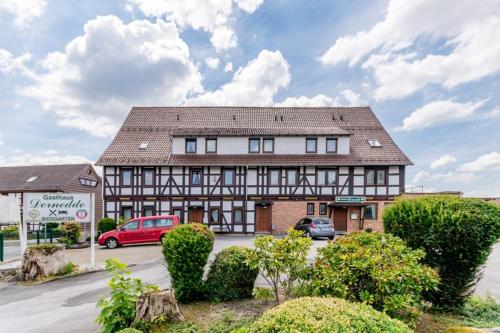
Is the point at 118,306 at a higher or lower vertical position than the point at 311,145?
lower

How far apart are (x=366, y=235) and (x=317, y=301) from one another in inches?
83.4

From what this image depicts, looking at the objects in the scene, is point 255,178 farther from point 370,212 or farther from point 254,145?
point 370,212

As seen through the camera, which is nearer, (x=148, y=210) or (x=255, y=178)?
(x=148, y=210)

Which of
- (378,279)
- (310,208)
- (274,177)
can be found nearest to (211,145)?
(274,177)

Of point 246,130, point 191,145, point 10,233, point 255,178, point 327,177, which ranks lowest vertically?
point 10,233

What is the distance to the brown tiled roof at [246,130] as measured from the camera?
18438mm

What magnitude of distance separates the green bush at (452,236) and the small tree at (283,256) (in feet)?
6.97

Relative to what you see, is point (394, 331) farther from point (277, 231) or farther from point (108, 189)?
point (108, 189)

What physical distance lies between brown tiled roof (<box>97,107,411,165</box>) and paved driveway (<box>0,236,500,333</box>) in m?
10.1

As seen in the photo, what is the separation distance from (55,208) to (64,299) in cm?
357

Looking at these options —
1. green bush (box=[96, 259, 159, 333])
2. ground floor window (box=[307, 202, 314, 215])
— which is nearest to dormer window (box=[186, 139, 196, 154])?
ground floor window (box=[307, 202, 314, 215])

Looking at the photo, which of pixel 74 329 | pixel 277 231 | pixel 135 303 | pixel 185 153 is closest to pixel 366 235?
pixel 135 303

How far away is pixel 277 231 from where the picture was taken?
18.5 m

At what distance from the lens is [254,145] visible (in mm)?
19391
